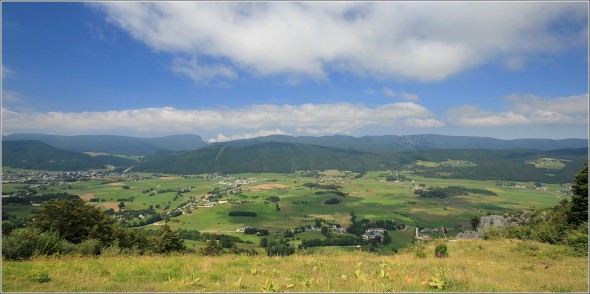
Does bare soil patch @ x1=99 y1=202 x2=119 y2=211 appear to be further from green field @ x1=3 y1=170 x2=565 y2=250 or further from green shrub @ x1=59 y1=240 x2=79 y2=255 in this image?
green shrub @ x1=59 y1=240 x2=79 y2=255

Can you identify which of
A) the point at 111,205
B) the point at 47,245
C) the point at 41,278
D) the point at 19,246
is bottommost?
the point at 111,205

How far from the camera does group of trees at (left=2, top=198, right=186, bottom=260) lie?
47.7ft

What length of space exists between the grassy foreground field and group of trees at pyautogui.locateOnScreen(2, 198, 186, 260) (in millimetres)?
1305

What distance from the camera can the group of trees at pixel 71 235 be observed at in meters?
14.5

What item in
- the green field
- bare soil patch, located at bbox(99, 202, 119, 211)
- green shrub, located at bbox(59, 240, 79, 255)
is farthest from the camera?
bare soil patch, located at bbox(99, 202, 119, 211)

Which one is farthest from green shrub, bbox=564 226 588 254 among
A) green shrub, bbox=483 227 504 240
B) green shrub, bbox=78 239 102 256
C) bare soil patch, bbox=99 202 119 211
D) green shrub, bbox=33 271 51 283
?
bare soil patch, bbox=99 202 119 211

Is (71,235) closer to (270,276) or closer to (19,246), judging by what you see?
(19,246)

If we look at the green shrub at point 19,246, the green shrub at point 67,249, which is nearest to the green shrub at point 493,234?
the green shrub at point 67,249

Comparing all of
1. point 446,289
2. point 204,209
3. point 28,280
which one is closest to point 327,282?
point 446,289

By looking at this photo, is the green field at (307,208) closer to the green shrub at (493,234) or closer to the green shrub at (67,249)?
the green shrub at (493,234)

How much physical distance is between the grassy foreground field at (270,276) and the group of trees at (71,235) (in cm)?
130

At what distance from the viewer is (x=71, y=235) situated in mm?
20703

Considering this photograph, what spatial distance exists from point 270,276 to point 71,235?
53.6ft

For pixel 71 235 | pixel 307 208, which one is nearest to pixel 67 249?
pixel 71 235
